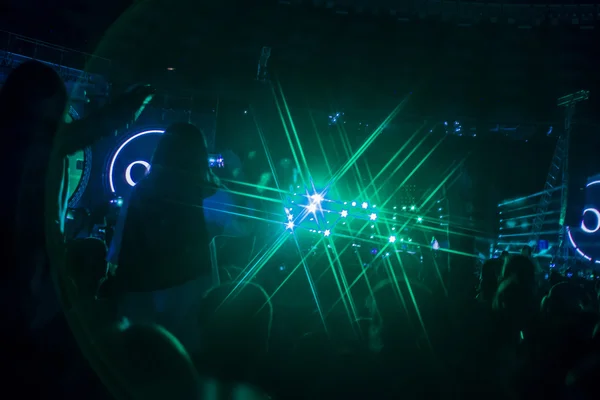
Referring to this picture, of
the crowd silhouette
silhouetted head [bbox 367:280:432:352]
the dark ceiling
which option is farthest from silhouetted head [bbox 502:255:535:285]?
the dark ceiling

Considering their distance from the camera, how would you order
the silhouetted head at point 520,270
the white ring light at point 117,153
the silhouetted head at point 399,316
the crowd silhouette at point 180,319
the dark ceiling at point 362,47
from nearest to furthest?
the crowd silhouette at point 180,319 < the silhouetted head at point 399,316 < the silhouetted head at point 520,270 < the white ring light at point 117,153 < the dark ceiling at point 362,47

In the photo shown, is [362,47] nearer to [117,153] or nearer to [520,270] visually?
[117,153]

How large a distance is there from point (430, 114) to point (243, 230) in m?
5.03

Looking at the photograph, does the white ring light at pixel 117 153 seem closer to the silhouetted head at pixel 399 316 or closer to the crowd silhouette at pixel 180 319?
the crowd silhouette at pixel 180 319

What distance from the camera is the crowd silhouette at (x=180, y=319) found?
4.10ft

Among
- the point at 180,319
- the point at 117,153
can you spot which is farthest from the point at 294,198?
the point at 180,319

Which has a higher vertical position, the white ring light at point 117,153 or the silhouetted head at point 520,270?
the white ring light at point 117,153

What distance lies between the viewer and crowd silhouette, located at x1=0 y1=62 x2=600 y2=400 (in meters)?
1.25

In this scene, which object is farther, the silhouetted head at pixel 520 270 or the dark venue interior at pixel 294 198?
the silhouetted head at pixel 520 270

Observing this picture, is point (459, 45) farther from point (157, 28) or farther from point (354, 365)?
point (354, 365)

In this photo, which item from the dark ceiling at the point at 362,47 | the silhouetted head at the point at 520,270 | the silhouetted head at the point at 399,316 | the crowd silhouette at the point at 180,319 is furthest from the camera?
the dark ceiling at the point at 362,47

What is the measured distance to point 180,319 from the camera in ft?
7.16

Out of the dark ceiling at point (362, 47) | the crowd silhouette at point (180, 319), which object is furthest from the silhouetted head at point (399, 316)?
the dark ceiling at point (362, 47)

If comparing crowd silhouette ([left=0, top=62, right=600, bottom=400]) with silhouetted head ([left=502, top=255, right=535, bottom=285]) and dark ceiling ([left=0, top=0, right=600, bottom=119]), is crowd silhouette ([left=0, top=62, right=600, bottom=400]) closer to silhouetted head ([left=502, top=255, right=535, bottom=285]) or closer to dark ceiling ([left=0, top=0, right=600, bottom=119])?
silhouetted head ([left=502, top=255, right=535, bottom=285])
